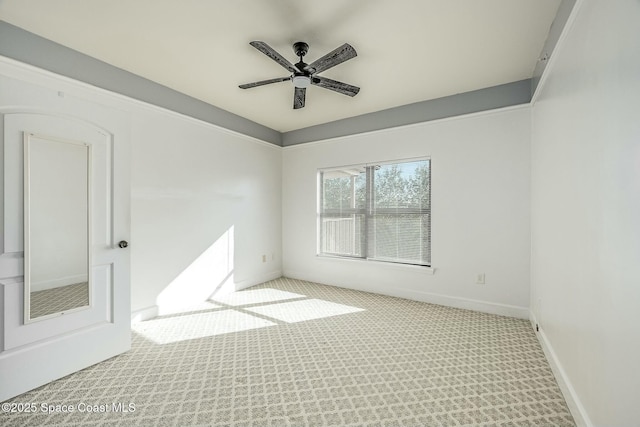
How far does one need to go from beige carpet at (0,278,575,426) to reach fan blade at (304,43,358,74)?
248 cm

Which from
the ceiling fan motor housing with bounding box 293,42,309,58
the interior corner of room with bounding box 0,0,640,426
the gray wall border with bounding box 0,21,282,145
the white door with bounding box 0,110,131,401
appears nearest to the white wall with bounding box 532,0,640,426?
the interior corner of room with bounding box 0,0,640,426

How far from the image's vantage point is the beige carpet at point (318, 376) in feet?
5.50

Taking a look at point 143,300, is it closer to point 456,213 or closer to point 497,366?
point 497,366

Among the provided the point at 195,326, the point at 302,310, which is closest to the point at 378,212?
the point at 302,310

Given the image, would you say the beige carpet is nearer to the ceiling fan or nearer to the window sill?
the window sill

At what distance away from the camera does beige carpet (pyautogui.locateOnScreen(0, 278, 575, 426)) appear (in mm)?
1678

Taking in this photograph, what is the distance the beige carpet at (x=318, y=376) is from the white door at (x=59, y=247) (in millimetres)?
243

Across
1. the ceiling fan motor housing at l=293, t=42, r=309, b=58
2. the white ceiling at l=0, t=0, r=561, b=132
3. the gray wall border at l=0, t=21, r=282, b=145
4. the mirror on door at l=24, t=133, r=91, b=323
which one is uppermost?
the white ceiling at l=0, t=0, r=561, b=132

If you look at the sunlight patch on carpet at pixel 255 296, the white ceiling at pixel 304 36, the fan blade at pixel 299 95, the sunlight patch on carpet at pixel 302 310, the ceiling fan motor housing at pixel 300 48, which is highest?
the white ceiling at pixel 304 36

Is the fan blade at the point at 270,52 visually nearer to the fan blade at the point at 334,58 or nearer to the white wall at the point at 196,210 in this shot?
the fan blade at the point at 334,58

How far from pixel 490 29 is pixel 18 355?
4.24 metres

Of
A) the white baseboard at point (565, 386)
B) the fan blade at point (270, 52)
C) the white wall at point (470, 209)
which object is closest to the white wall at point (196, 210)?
the white wall at point (470, 209)

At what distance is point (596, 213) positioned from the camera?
1.41m

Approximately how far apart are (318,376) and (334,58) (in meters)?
2.50
